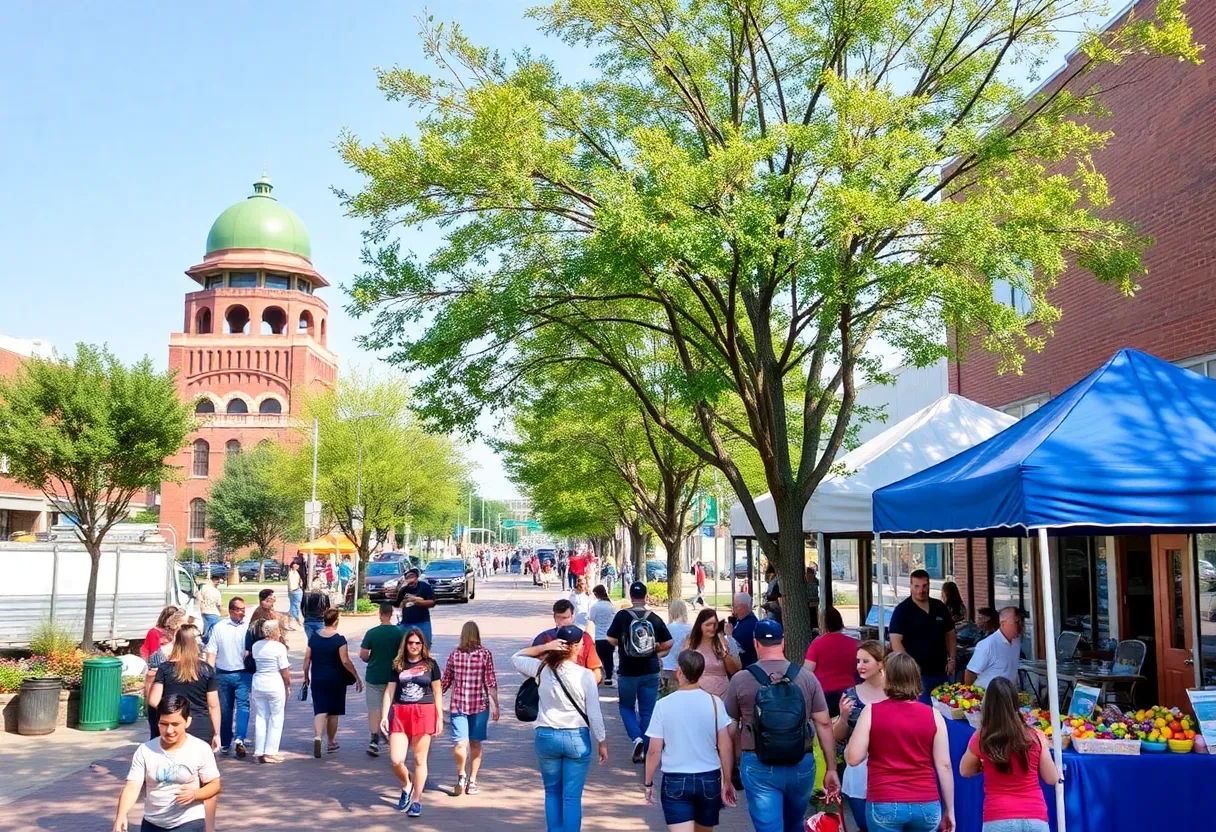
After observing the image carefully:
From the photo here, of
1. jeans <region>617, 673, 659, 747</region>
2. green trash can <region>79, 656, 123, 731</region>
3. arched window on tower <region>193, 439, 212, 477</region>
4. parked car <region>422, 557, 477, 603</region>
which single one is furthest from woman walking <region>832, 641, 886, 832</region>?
arched window on tower <region>193, 439, 212, 477</region>

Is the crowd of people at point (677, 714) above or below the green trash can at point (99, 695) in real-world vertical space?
above

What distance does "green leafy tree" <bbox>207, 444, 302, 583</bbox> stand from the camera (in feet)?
209

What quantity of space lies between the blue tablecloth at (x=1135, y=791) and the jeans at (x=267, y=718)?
7.50 meters

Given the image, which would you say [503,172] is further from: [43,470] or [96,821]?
[43,470]

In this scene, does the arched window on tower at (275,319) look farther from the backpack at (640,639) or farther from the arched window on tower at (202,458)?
the backpack at (640,639)

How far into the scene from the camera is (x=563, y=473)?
2828 centimetres

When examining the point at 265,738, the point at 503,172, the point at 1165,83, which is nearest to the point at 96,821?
the point at 265,738

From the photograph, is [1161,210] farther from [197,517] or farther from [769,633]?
[197,517]

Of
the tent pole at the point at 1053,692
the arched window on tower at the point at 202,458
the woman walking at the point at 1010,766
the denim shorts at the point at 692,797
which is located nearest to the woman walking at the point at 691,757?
the denim shorts at the point at 692,797

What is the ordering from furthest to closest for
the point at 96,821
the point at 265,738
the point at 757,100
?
the point at 757,100
the point at 265,738
the point at 96,821

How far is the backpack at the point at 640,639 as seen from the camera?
10.8 m

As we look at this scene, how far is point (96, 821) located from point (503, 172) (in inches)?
283

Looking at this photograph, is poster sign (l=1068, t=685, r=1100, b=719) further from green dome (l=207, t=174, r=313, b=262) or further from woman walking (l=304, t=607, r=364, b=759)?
green dome (l=207, t=174, r=313, b=262)

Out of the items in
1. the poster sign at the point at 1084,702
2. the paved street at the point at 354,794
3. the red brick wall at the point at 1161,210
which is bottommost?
the paved street at the point at 354,794
